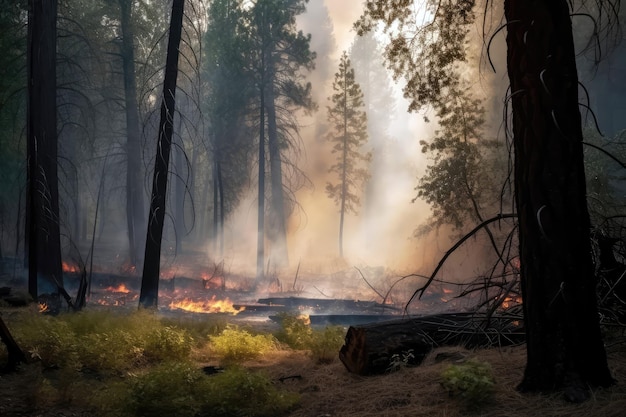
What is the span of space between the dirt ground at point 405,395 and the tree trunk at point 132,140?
20.2m

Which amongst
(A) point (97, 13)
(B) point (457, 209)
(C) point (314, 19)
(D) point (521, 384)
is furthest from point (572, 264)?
(C) point (314, 19)

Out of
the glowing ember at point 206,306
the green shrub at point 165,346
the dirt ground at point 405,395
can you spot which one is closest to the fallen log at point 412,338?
the dirt ground at point 405,395

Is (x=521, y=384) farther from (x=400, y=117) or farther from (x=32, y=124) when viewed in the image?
(x=400, y=117)

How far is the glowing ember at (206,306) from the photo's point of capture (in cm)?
1725

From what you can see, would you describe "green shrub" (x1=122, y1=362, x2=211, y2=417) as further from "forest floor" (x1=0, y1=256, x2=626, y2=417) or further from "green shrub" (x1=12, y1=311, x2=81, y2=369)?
"green shrub" (x1=12, y1=311, x2=81, y2=369)

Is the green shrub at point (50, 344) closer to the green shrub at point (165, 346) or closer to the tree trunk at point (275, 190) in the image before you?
the green shrub at point (165, 346)

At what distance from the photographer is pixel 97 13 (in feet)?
82.6

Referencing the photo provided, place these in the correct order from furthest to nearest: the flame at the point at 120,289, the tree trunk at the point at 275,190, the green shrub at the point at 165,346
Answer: the tree trunk at the point at 275,190 → the flame at the point at 120,289 → the green shrub at the point at 165,346

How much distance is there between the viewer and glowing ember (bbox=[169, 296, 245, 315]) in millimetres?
17250

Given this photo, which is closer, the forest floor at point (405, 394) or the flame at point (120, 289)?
the forest floor at point (405, 394)

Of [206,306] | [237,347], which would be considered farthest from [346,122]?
[237,347]

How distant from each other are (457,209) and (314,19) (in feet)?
107

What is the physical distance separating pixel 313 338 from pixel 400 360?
2784mm

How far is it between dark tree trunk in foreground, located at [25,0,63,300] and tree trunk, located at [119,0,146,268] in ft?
41.6
